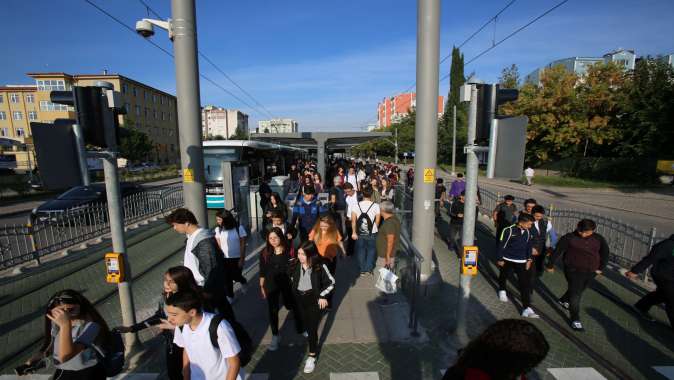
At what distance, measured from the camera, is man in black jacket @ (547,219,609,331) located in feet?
14.5

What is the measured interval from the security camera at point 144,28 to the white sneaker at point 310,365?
15.7 feet

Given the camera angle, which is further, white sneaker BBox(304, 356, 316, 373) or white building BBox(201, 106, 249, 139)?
white building BBox(201, 106, 249, 139)

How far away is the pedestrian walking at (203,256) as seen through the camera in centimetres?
346

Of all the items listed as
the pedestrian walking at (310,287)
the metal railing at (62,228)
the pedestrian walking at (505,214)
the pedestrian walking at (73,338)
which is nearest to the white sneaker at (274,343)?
the pedestrian walking at (310,287)

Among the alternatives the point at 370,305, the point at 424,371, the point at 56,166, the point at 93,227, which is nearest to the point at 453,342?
the point at 424,371

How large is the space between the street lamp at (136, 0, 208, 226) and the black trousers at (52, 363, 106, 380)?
7.87 ft

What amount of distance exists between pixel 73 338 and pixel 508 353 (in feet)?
9.64

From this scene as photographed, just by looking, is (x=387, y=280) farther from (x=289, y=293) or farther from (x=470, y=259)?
(x=289, y=293)

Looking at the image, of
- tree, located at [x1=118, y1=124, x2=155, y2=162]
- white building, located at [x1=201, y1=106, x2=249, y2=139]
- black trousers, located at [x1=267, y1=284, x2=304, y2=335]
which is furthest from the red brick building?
black trousers, located at [x1=267, y1=284, x2=304, y2=335]

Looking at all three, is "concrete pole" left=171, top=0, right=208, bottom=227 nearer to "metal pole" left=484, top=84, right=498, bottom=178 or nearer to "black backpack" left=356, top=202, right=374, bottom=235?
"black backpack" left=356, top=202, right=374, bottom=235

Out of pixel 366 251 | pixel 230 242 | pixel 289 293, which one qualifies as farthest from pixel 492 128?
pixel 230 242

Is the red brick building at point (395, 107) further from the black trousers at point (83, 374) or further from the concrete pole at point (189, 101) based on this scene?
the black trousers at point (83, 374)

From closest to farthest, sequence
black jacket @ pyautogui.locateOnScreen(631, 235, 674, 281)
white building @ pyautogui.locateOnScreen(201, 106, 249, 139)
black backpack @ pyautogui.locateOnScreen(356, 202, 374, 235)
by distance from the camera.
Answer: black jacket @ pyautogui.locateOnScreen(631, 235, 674, 281)
black backpack @ pyautogui.locateOnScreen(356, 202, 374, 235)
white building @ pyautogui.locateOnScreen(201, 106, 249, 139)

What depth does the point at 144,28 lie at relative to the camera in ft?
14.1
